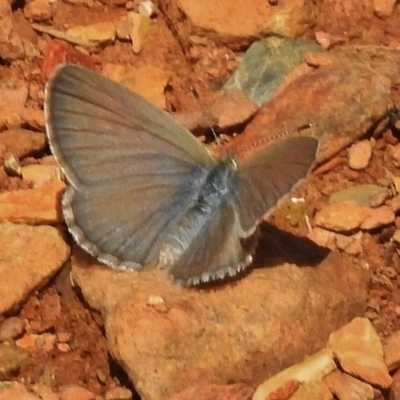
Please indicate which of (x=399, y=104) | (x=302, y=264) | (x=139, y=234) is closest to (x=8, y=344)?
(x=139, y=234)

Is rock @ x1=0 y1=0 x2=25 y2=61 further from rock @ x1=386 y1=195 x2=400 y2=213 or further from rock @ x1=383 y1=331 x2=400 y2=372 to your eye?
rock @ x1=383 y1=331 x2=400 y2=372

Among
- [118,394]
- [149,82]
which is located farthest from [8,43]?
[118,394]

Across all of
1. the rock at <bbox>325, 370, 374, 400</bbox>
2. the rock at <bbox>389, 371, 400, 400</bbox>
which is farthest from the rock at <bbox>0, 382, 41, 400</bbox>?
the rock at <bbox>389, 371, 400, 400</bbox>

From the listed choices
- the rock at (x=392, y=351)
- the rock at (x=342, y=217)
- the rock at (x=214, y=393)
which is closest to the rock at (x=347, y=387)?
the rock at (x=392, y=351)

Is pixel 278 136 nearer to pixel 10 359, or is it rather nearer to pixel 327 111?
pixel 327 111

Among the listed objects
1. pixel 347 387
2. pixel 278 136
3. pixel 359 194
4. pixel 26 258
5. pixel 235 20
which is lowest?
pixel 26 258

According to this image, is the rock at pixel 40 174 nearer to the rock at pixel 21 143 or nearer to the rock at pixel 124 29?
the rock at pixel 21 143

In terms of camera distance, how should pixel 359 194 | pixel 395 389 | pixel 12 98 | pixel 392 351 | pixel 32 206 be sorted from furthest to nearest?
pixel 12 98
pixel 359 194
pixel 32 206
pixel 392 351
pixel 395 389

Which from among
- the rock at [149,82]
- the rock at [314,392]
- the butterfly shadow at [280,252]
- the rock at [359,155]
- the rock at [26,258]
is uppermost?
the rock at [359,155]
